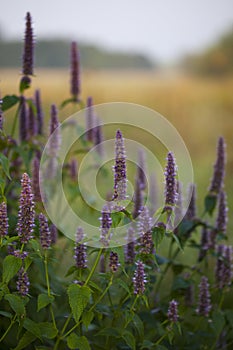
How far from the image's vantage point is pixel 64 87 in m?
4.06

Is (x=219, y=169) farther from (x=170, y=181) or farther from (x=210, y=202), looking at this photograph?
(x=170, y=181)

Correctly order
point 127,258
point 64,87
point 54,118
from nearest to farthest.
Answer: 1. point 127,258
2. point 54,118
3. point 64,87

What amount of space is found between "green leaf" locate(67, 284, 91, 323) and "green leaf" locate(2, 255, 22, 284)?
0.14 meters

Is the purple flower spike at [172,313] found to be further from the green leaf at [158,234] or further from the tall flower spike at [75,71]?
the tall flower spike at [75,71]

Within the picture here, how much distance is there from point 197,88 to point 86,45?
2.79 ft

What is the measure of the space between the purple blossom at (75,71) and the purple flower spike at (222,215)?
0.72 metres

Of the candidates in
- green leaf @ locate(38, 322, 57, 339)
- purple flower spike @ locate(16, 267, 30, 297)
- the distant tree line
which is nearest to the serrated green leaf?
green leaf @ locate(38, 322, 57, 339)

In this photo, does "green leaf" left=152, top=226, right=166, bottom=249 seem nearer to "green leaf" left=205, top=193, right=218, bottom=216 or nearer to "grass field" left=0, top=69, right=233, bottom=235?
"green leaf" left=205, top=193, right=218, bottom=216

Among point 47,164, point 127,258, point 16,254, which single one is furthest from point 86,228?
point 47,164

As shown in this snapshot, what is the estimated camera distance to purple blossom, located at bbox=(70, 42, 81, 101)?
2.22 metres

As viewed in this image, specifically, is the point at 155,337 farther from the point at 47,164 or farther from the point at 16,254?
the point at 16,254

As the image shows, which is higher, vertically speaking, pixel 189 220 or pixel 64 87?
pixel 64 87

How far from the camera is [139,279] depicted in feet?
4.78

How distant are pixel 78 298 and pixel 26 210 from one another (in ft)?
0.83
